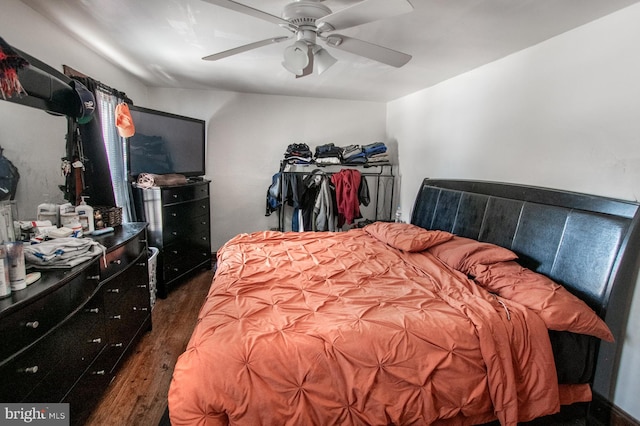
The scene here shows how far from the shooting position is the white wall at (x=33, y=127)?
1.56 metres

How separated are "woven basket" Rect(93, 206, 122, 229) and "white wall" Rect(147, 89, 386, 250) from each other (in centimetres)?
198

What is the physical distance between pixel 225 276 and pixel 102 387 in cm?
87

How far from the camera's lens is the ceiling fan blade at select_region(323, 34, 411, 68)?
1.61m

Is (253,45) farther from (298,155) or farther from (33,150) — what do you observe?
(298,155)

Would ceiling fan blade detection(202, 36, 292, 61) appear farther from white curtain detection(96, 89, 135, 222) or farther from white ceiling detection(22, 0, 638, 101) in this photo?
white curtain detection(96, 89, 135, 222)

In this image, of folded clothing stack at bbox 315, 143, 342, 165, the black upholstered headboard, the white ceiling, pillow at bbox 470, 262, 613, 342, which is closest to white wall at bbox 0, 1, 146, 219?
the white ceiling

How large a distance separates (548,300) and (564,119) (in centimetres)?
117

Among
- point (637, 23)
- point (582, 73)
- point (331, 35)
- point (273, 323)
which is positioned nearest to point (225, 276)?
point (273, 323)

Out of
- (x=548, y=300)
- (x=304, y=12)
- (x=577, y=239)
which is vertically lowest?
(x=548, y=300)

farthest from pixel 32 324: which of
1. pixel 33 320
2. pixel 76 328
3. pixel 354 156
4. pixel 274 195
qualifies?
pixel 354 156

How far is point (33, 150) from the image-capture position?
5.57 ft

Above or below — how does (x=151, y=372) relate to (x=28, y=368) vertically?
below

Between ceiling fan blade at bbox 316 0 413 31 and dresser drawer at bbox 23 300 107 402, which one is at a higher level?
ceiling fan blade at bbox 316 0 413 31

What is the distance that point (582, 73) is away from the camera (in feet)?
5.72
